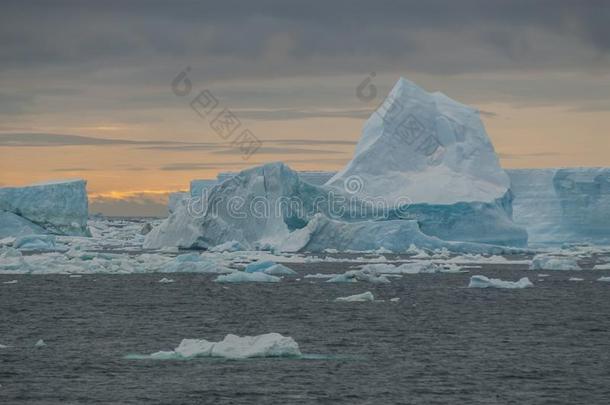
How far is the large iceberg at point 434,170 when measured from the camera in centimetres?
4928

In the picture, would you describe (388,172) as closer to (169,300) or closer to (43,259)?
(43,259)

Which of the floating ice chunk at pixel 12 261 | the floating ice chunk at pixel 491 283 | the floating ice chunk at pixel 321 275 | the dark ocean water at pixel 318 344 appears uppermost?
the floating ice chunk at pixel 12 261

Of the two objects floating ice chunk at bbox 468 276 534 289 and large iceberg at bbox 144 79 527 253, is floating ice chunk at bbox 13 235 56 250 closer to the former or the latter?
large iceberg at bbox 144 79 527 253

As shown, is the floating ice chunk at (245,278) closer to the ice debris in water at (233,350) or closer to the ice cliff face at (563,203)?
the ice debris in water at (233,350)

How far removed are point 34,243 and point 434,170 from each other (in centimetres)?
1909

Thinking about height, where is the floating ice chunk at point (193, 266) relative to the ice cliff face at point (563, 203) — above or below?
below

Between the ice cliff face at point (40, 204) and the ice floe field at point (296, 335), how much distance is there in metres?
18.2

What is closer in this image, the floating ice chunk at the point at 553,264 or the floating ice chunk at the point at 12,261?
the floating ice chunk at the point at 12,261

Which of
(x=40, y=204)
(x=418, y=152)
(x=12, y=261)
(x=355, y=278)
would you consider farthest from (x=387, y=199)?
(x=40, y=204)

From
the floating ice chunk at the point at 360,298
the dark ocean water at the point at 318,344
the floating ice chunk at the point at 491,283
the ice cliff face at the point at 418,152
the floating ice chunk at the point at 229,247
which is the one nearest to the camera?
the dark ocean water at the point at 318,344

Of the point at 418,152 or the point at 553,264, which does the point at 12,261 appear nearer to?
the point at 553,264

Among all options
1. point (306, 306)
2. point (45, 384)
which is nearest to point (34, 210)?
point (306, 306)

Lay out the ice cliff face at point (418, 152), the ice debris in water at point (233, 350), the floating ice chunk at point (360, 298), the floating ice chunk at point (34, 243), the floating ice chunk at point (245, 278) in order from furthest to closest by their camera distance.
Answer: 1. the ice cliff face at point (418, 152)
2. the floating ice chunk at point (34, 243)
3. the floating ice chunk at point (245, 278)
4. the floating ice chunk at point (360, 298)
5. the ice debris in water at point (233, 350)

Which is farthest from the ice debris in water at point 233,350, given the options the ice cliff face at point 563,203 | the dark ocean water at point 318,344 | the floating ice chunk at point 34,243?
the ice cliff face at point 563,203
